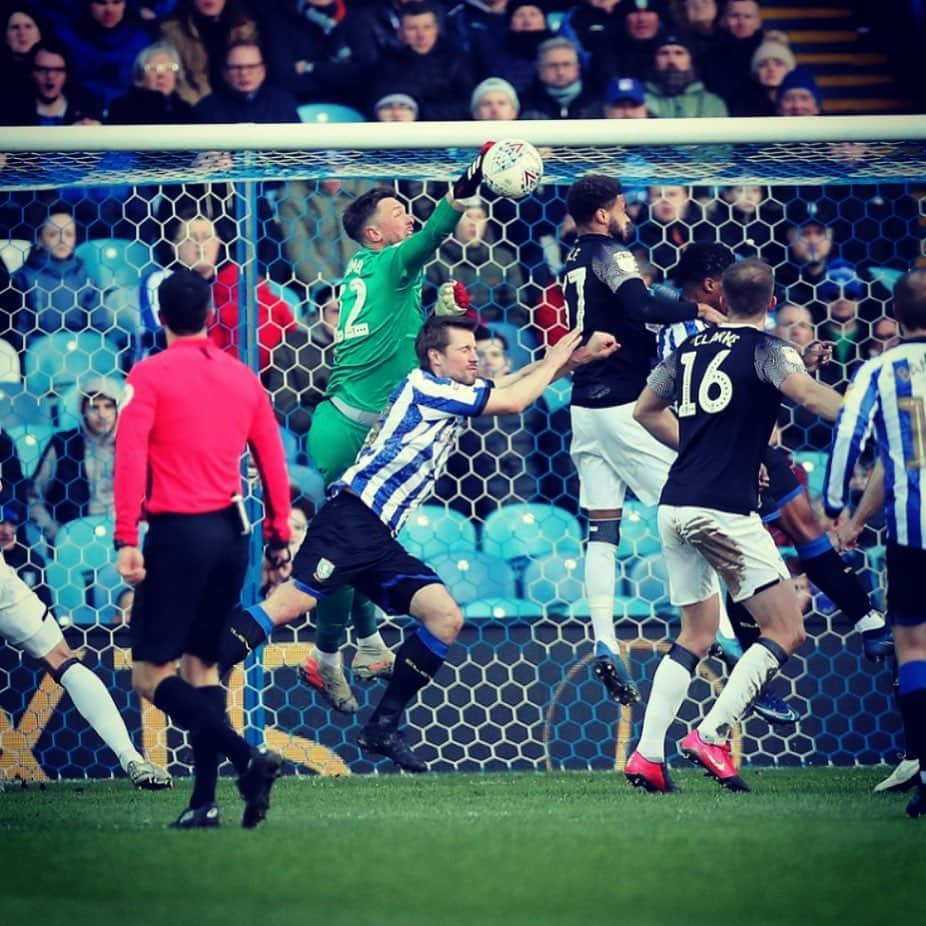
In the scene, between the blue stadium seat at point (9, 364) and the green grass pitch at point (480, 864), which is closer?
the green grass pitch at point (480, 864)

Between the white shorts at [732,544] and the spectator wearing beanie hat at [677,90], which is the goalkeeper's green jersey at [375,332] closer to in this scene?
the white shorts at [732,544]

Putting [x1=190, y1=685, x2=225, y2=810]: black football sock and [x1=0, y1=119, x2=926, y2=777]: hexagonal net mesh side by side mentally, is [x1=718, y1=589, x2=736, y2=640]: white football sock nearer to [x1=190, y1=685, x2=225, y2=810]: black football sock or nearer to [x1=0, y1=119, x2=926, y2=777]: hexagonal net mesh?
[x1=0, y1=119, x2=926, y2=777]: hexagonal net mesh

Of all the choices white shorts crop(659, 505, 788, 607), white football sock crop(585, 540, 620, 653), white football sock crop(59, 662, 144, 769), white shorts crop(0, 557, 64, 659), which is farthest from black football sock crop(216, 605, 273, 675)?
white shorts crop(659, 505, 788, 607)

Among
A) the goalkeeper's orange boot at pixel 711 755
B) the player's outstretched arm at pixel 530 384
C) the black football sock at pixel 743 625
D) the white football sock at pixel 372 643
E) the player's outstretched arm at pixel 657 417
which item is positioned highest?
the player's outstretched arm at pixel 530 384

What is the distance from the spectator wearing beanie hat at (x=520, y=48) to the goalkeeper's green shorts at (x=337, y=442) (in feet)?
12.1

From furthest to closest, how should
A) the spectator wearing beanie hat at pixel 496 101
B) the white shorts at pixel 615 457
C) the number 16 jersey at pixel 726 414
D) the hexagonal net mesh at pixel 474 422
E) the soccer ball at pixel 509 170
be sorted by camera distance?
1. the spectator wearing beanie hat at pixel 496 101
2. the hexagonal net mesh at pixel 474 422
3. the white shorts at pixel 615 457
4. the soccer ball at pixel 509 170
5. the number 16 jersey at pixel 726 414

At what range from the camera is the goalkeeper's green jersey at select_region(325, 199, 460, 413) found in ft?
23.3

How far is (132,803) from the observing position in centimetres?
620

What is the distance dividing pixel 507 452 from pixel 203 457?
10.2 feet

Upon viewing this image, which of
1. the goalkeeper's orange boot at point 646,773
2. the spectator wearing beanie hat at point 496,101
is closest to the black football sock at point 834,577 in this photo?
the goalkeeper's orange boot at point 646,773

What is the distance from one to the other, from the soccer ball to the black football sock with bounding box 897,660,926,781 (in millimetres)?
2206

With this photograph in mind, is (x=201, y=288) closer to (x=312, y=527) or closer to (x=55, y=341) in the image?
(x=312, y=527)

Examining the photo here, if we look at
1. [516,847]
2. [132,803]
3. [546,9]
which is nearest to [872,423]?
[516,847]

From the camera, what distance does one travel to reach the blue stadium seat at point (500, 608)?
7832mm
